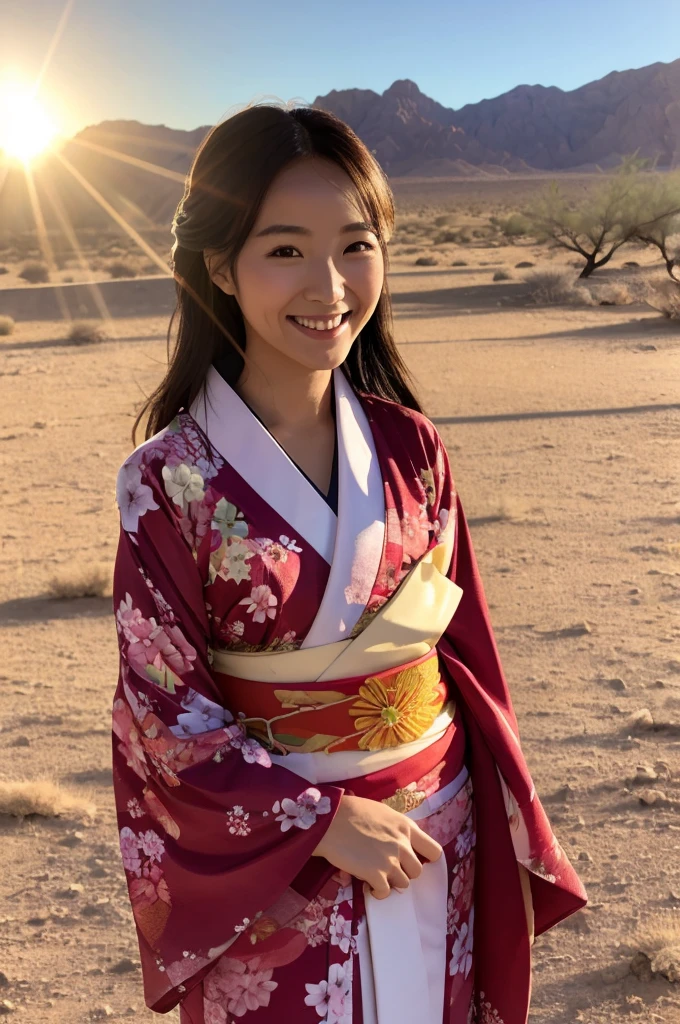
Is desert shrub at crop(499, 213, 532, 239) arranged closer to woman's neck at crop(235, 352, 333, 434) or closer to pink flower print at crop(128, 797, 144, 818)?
woman's neck at crop(235, 352, 333, 434)

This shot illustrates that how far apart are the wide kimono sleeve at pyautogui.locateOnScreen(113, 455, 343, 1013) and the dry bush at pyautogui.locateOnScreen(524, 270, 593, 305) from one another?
51.8 feet

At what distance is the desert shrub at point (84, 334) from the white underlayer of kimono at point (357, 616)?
12.7 meters

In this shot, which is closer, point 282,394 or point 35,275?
point 282,394

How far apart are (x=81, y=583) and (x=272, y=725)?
3.87m

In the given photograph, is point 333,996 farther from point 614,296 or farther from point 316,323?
point 614,296

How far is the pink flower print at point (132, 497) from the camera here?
132 centimetres

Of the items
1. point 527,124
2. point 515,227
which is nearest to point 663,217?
point 515,227

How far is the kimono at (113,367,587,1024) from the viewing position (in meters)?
1.30

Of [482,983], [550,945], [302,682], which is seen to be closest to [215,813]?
[302,682]

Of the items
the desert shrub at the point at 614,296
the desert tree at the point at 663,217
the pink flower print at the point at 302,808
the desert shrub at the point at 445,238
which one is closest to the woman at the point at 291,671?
the pink flower print at the point at 302,808

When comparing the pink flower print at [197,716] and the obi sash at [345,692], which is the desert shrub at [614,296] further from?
the pink flower print at [197,716]

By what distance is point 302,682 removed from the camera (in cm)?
137

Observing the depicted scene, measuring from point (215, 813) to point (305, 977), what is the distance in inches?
10.8

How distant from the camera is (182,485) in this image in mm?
1359
